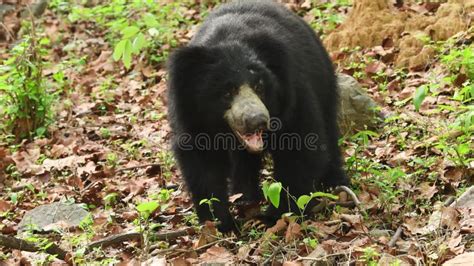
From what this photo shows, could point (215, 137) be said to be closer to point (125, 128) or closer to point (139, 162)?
point (139, 162)

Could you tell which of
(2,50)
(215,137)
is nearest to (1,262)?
(215,137)

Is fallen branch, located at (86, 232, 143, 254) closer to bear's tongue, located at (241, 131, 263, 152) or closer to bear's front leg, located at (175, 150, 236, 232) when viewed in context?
bear's front leg, located at (175, 150, 236, 232)

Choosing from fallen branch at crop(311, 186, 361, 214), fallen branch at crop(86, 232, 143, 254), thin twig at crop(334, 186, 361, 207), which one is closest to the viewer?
fallen branch at crop(86, 232, 143, 254)

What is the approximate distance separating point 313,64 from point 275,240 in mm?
1672

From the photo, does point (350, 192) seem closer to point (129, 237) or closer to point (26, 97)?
point (129, 237)

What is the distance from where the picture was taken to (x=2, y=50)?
10.6 metres

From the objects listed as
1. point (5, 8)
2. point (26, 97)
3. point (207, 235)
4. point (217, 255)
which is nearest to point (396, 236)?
point (217, 255)

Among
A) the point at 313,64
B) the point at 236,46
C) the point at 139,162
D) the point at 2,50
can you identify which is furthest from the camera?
the point at 2,50

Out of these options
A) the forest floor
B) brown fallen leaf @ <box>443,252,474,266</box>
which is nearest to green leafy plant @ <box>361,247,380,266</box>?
the forest floor

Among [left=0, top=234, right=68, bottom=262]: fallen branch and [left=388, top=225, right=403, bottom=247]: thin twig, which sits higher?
[left=388, top=225, right=403, bottom=247]: thin twig

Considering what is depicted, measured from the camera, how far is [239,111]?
4082mm

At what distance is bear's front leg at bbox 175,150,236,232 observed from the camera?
445 centimetres

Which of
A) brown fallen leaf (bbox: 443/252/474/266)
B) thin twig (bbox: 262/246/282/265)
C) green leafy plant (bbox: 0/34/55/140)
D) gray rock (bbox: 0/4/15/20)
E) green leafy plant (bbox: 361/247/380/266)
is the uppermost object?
brown fallen leaf (bbox: 443/252/474/266)

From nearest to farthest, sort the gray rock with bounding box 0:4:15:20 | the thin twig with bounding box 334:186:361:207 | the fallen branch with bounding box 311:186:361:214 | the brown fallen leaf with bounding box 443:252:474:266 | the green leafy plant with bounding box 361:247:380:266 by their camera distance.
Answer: the brown fallen leaf with bounding box 443:252:474:266 < the green leafy plant with bounding box 361:247:380:266 < the thin twig with bounding box 334:186:361:207 < the fallen branch with bounding box 311:186:361:214 < the gray rock with bounding box 0:4:15:20
